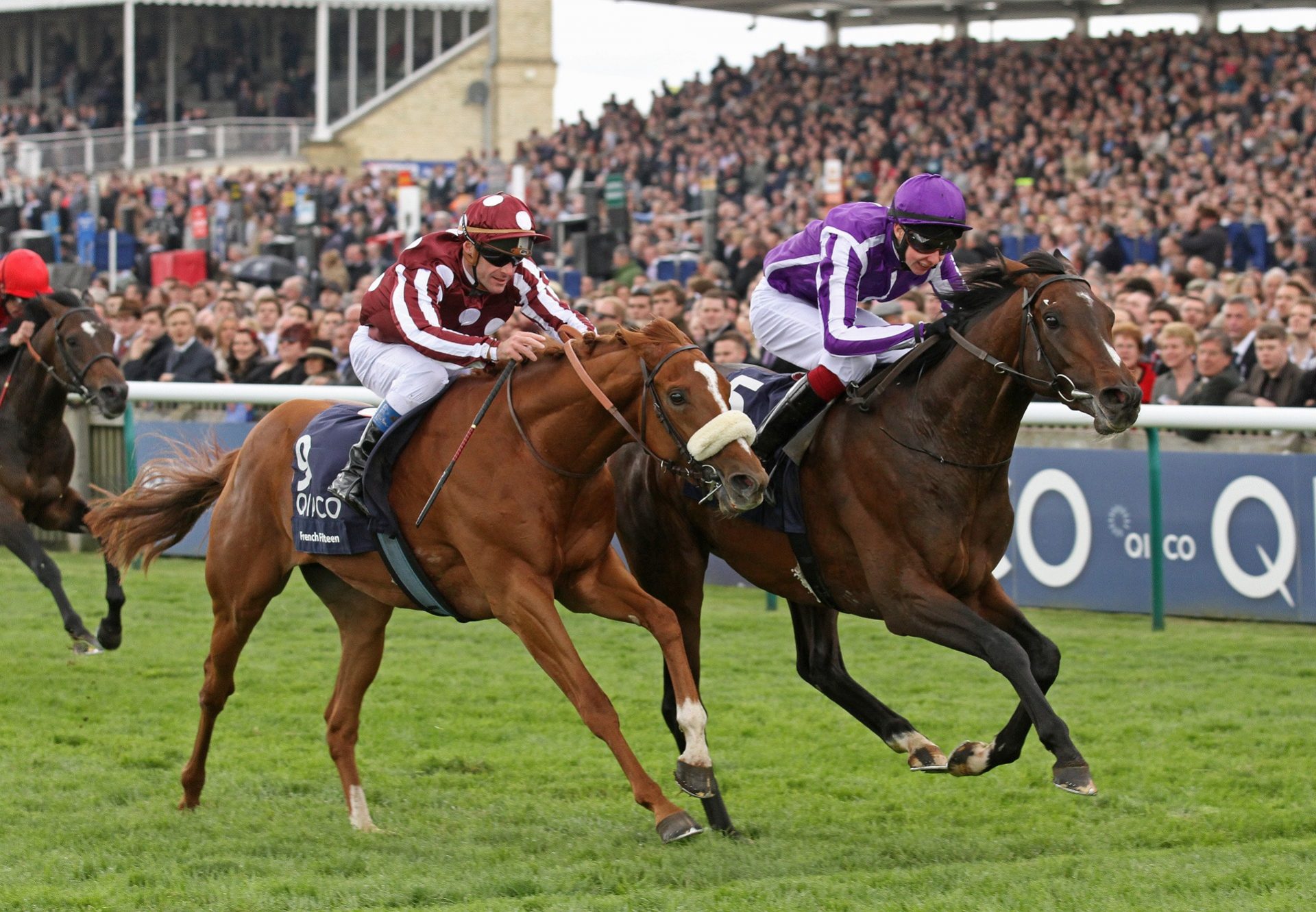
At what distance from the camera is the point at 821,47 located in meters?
26.4

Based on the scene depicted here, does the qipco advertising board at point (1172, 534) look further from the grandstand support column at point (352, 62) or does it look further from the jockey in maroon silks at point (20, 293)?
the grandstand support column at point (352, 62)

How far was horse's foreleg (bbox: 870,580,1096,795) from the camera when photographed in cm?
416

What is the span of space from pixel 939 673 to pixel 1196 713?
1271 millimetres

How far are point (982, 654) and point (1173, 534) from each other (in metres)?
3.88

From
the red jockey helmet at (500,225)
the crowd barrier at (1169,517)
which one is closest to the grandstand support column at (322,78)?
the crowd barrier at (1169,517)

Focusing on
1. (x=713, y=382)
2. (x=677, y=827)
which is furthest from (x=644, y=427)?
(x=677, y=827)

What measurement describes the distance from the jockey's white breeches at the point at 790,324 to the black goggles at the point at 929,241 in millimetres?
413

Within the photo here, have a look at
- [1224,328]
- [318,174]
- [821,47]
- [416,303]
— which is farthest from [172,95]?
[416,303]

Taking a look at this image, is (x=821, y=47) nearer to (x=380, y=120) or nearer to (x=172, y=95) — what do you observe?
(x=380, y=120)

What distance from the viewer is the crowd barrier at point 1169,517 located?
7621 millimetres

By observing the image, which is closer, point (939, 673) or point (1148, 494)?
point (939, 673)

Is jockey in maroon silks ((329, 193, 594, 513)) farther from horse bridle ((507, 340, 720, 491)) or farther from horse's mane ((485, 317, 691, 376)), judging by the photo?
horse bridle ((507, 340, 720, 491))

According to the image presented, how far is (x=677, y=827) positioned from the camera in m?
4.41

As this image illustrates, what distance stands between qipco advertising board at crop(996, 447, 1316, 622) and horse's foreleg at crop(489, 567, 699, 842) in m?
4.18
